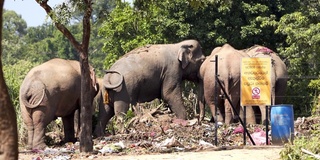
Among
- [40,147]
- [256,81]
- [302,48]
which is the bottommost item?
[40,147]

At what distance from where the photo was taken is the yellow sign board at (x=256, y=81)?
689 inches

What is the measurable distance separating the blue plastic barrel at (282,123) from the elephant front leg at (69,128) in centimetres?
729

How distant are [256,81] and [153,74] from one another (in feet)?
29.0

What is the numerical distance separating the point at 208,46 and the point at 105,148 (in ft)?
49.2

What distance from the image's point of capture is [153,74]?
2614cm

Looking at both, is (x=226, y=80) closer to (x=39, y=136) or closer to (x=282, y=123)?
(x=39, y=136)

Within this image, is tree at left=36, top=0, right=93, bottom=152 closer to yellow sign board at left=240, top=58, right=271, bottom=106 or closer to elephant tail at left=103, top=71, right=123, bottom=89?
yellow sign board at left=240, top=58, right=271, bottom=106

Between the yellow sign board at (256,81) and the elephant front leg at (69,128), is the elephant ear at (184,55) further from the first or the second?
the yellow sign board at (256,81)

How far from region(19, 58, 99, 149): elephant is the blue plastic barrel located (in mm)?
5169

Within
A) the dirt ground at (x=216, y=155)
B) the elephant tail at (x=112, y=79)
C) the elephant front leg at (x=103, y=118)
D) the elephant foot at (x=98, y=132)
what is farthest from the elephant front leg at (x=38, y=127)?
the dirt ground at (x=216, y=155)

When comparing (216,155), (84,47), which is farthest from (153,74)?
(216,155)

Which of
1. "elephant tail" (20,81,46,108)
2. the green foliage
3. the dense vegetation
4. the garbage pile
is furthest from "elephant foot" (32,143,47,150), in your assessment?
the green foliage

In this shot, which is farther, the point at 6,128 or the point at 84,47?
Answer: the point at 84,47

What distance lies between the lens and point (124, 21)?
34.8 metres
